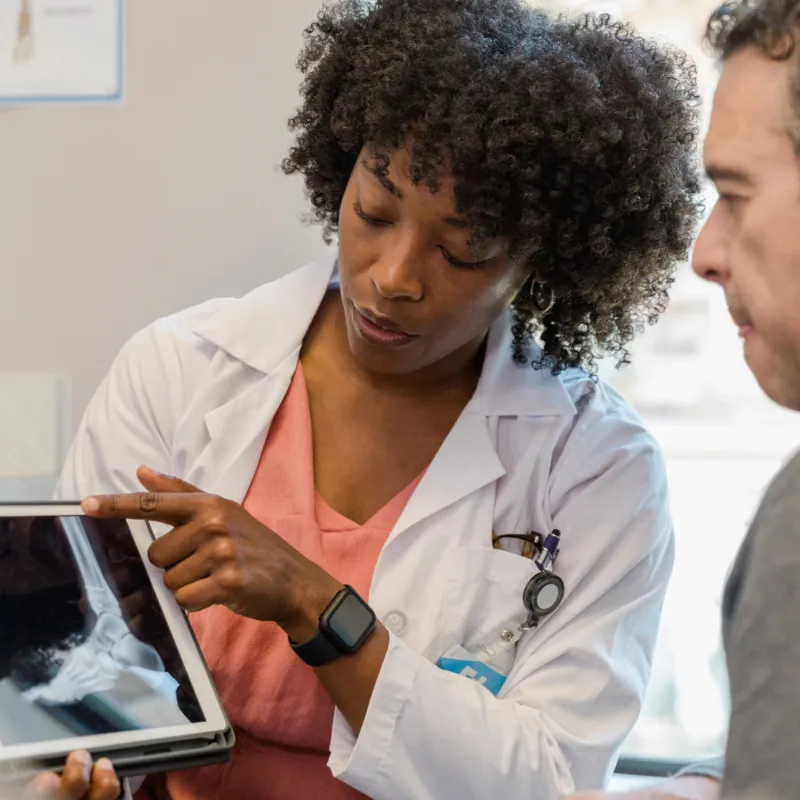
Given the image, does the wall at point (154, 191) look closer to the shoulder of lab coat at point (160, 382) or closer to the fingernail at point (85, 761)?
the shoulder of lab coat at point (160, 382)

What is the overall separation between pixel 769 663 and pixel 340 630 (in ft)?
1.61

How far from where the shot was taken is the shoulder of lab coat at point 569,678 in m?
1.04

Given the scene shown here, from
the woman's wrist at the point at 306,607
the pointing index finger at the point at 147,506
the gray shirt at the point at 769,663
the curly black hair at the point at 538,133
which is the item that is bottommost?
the woman's wrist at the point at 306,607

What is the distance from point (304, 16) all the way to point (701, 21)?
1.90 ft

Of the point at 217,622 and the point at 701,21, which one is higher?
the point at 701,21

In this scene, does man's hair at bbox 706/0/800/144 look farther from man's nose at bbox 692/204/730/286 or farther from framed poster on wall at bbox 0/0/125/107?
framed poster on wall at bbox 0/0/125/107

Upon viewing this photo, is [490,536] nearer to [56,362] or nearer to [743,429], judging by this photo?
[743,429]

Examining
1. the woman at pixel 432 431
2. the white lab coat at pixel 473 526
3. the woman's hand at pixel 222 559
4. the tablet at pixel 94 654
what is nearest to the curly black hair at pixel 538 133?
the woman at pixel 432 431

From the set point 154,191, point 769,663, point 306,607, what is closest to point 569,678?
point 306,607

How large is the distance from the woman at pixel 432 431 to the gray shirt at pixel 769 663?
0.47 m

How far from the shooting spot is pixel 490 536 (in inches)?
45.7

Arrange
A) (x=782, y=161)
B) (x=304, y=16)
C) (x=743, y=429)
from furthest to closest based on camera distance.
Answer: (x=743, y=429) → (x=304, y=16) → (x=782, y=161)

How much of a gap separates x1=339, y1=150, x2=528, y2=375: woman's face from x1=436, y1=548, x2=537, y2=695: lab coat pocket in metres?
0.24

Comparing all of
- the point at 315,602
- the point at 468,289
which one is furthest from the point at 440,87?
the point at 315,602
